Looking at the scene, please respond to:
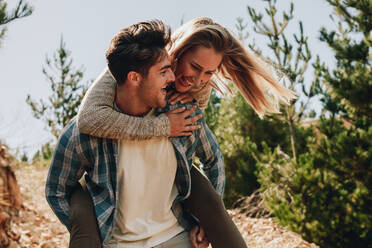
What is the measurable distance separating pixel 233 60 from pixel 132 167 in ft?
3.33

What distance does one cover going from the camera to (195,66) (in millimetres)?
2184

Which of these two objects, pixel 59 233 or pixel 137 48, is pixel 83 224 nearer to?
pixel 137 48

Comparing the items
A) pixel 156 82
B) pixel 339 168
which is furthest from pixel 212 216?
pixel 339 168

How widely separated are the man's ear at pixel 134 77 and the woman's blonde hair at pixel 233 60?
0.44 meters

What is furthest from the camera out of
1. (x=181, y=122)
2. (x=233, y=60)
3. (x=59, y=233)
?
(x=59, y=233)

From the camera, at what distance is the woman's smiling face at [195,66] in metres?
2.14

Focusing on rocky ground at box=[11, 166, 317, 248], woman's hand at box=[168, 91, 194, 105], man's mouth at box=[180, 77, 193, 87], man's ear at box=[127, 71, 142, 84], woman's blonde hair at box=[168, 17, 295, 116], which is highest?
woman's blonde hair at box=[168, 17, 295, 116]

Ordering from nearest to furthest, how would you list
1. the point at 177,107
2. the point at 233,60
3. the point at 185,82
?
1. the point at 177,107
2. the point at 185,82
3. the point at 233,60

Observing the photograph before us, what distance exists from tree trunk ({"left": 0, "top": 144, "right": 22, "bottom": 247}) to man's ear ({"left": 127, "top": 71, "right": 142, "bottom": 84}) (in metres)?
2.88

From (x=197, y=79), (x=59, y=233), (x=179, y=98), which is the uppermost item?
(x=197, y=79)

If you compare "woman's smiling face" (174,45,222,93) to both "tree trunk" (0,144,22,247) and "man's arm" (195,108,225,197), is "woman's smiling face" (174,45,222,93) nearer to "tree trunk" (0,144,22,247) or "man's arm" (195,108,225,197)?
"man's arm" (195,108,225,197)

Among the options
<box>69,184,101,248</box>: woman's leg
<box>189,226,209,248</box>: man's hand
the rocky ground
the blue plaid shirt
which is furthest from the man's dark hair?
the rocky ground

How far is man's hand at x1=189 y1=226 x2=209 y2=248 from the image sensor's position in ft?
6.10

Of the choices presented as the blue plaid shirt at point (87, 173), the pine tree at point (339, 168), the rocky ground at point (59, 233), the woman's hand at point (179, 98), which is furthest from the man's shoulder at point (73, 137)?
the pine tree at point (339, 168)
